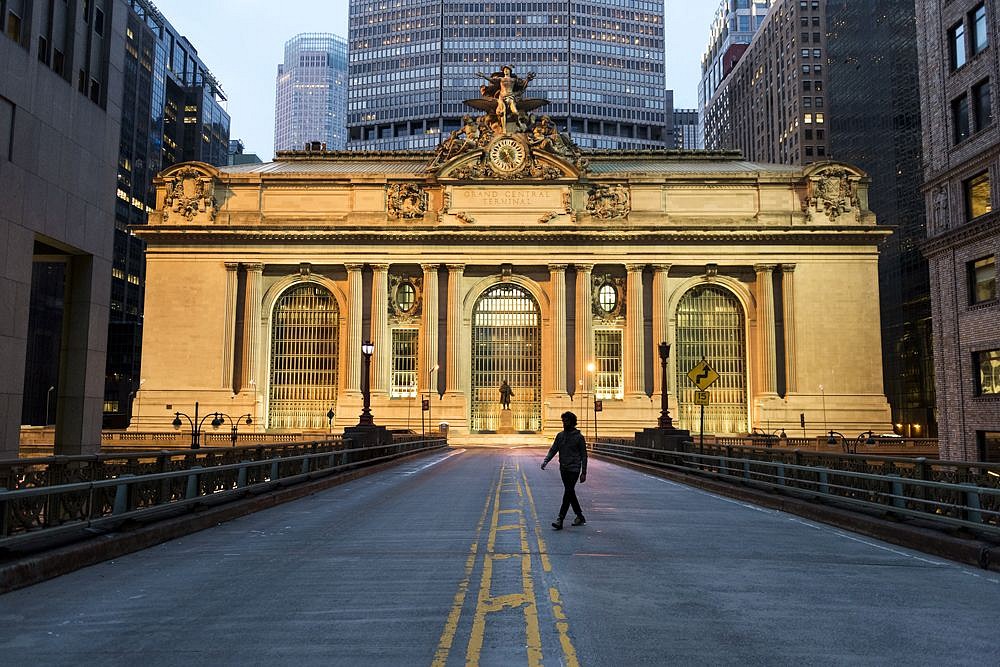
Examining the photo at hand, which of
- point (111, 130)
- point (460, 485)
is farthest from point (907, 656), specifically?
point (111, 130)

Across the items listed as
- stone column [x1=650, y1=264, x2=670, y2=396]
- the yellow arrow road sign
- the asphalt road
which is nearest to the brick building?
the yellow arrow road sign

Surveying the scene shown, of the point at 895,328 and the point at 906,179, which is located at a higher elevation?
the point at 906,179

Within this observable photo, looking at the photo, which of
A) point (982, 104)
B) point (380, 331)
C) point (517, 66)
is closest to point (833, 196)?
point (982, 104)

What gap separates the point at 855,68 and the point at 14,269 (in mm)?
96364

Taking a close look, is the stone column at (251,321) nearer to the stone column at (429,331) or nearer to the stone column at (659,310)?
the stone column at (429,331)

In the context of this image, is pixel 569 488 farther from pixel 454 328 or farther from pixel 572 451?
pixel 454 328

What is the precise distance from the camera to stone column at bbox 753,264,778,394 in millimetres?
69000

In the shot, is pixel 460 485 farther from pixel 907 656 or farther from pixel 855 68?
pixel 855 68

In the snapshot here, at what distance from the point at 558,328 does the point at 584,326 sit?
2121mm

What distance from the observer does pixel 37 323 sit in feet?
314

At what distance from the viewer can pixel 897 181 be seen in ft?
278

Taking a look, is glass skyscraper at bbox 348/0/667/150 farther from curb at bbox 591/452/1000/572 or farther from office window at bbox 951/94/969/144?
curb at bbox 591/452/1000/572

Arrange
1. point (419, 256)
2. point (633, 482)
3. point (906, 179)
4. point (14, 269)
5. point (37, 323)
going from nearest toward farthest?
point (14, 269) < point (633, 482) < point (419, 256) < point (906, 179) < point (37, 323)

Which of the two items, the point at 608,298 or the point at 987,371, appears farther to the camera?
the point at 608,298
